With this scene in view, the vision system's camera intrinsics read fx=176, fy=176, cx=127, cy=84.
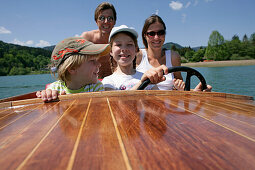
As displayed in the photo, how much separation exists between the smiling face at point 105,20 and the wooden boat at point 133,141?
2694 millimetres

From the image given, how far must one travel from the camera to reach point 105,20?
10.6ft

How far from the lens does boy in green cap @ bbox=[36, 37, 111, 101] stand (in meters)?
1.61

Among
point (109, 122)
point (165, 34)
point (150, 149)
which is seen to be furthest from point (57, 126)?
point (165, 34)

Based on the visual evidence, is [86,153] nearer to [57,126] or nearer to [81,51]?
[57,126]

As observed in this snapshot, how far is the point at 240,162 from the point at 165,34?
8.60ft

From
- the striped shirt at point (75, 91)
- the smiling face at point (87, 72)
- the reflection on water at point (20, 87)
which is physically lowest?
the reflection on water at point (20, 87)

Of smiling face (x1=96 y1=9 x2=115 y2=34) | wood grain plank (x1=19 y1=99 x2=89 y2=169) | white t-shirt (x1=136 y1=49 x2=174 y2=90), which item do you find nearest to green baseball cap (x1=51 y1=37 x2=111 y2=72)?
wood grain plank (x1=19 y1=99 x2=89 y2=169)

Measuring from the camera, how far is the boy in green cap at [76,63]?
5.28 ft

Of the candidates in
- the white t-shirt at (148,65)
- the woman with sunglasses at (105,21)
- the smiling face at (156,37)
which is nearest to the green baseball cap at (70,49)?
the white t-shirt at (148,65)

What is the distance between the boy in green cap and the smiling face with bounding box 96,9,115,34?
1.66m

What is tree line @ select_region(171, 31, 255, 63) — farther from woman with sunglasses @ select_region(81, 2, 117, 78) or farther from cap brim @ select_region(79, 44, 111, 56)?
cap brim @ select_region(79, 44, 111, 56)

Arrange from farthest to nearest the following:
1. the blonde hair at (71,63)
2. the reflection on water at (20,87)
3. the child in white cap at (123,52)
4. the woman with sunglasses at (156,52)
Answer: the reflection on water at (20,87) < the woman with sunglasses at (156,52) < the child in white cap at (123,52) < the blonde hair at (71,63)

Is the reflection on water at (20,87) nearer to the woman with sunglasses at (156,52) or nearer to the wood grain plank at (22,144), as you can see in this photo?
the woman with sunglasses at (156,52)

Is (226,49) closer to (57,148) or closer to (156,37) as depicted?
(156,37)
